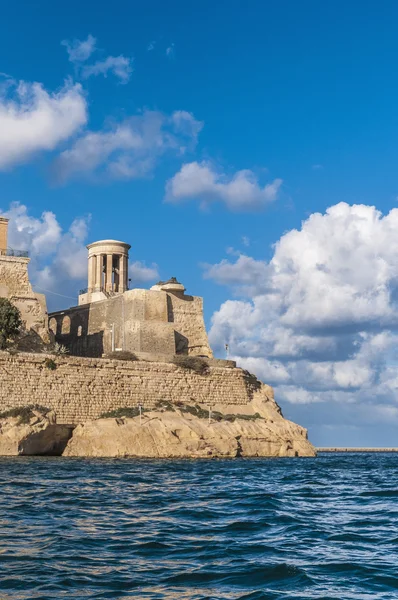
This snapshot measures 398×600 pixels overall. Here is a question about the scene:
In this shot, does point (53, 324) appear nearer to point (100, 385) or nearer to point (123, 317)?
point (123, 317)

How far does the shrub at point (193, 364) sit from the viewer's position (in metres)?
40.1

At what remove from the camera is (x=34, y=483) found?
57.7 ft

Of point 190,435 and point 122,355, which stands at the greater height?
point 122,355

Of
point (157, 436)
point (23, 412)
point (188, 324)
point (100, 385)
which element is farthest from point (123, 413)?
point (188, 324)

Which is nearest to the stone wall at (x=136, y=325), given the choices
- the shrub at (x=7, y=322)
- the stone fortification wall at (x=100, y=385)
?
the stone fortification wall at (x=100, y=385)

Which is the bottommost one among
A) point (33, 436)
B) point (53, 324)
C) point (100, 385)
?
point (33, 436)

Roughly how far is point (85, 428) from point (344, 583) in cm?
2607

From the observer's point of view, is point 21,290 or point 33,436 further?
point 21,290

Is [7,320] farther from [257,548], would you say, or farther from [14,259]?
[257,548]

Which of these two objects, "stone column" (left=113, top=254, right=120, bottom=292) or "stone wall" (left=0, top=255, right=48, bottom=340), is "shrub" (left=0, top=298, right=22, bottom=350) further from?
"stone column" (left=113, top=254, right=120, bottom=292)

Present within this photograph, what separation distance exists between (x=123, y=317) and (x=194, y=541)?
35061mm

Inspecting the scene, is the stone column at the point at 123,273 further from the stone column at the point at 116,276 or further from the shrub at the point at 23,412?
the shrub at the point at 23,412

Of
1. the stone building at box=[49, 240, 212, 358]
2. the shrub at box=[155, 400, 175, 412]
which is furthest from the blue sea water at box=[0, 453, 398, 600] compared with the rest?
the stone building at box=[49, 240, 212, 358]

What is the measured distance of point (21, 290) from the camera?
4250cm
